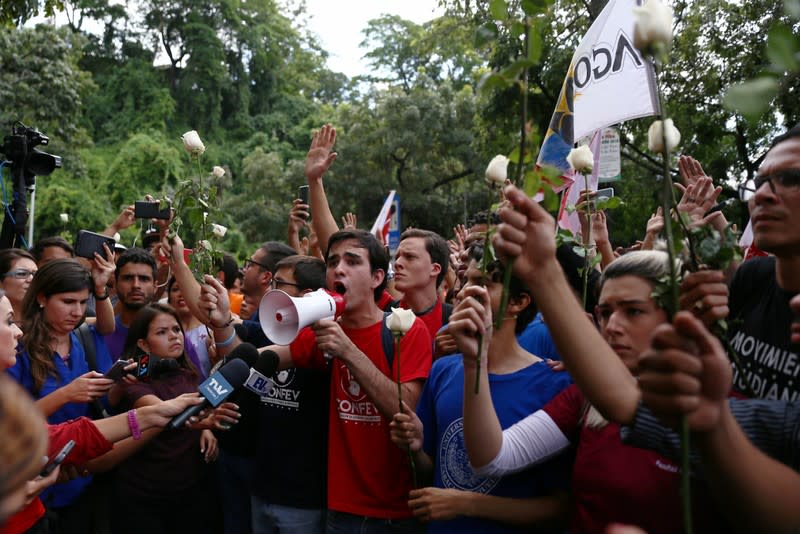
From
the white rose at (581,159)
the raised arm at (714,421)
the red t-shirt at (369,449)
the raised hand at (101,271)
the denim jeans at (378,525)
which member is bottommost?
the denim jeans at (378,525)

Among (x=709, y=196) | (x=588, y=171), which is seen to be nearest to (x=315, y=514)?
(x=588, y=171)

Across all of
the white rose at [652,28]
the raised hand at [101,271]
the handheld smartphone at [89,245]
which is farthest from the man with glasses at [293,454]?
the white rose at [652,28]

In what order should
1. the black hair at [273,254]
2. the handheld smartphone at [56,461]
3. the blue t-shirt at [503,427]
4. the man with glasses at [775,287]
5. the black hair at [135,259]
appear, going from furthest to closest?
the black hair at [135,259], the black hair at [273,254], the handheld smartphone at [56,461], the blue t-shirt at [503,427], the man with glasses at [775,287]

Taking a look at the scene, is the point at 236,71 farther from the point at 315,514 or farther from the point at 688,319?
the point at 688,319

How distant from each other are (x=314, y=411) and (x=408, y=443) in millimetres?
1016

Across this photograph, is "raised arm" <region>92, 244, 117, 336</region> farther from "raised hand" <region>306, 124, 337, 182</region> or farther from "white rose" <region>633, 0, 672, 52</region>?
"white rose" <region>633, 0, 672, 52</region>

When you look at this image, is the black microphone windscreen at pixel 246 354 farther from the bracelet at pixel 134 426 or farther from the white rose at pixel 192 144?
the white rose at pixel 192 144

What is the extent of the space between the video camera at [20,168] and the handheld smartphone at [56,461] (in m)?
3.74

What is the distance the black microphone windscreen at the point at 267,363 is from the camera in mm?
3176

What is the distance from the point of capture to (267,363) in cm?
320

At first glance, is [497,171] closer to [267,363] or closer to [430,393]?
[430,393]

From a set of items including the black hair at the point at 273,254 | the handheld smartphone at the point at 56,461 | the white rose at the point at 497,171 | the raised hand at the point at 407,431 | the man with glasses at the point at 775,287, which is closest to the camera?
the white rose at the point at 497,171

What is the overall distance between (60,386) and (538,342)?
2.32 meters

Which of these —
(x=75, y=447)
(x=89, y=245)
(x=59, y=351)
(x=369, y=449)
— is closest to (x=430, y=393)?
(x=369, y=449)
